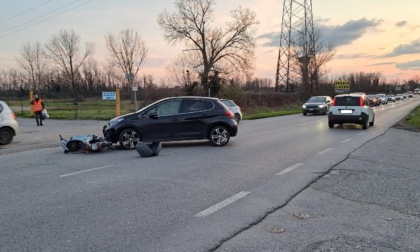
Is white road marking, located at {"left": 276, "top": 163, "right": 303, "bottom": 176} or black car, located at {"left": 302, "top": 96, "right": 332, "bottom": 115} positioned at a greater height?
A: black car, located at {"left": 302, "top": 96, "right": 332, "bottom": 115}

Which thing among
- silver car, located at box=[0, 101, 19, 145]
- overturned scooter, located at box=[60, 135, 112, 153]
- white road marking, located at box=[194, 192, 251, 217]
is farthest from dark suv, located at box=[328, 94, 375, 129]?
silver car, located at box=[0, 101, 19, 145]

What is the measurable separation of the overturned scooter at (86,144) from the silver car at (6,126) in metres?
4.21

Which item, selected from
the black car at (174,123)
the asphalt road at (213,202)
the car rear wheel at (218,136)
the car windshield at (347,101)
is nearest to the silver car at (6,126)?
the asphalt road at (213,202)

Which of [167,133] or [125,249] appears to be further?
[167,133]

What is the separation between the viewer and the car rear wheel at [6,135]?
558 inches

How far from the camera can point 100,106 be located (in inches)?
1518

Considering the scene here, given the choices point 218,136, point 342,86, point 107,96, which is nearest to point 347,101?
A: point 218,136

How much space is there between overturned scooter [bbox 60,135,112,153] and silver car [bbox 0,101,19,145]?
4213 mm

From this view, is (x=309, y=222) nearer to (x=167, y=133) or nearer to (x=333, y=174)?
(x=333, y=174)

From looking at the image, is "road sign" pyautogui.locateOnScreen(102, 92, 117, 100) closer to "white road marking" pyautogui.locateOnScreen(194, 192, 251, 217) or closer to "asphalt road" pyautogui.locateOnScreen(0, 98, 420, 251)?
"asphalt road" pyautogui.locateOnScreen(0, 98, 420, 251)

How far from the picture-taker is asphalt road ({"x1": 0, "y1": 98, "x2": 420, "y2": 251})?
4211 millimetres

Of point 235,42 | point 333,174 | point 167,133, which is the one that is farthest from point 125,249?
point 235,42

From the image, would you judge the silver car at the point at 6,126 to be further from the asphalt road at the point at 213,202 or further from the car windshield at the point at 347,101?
the car windshield at the point at 347,101

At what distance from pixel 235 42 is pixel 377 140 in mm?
42408
